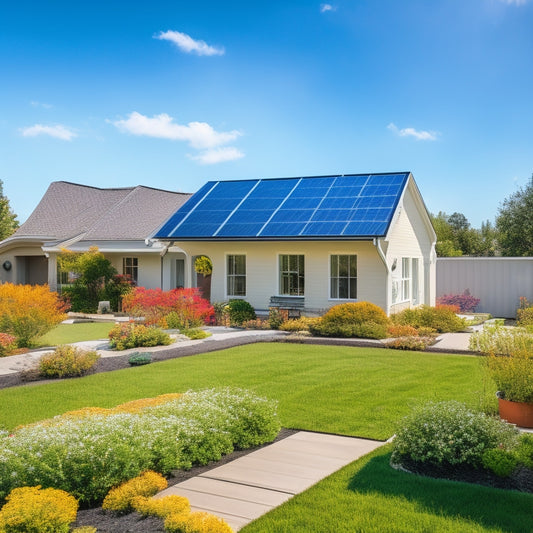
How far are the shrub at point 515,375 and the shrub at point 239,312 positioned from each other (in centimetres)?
1307

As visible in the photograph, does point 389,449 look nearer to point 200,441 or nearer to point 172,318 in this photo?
point 200,441

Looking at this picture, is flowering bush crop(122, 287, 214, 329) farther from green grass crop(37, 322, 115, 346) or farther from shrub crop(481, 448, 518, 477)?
shrub crop(481, 448, 518, 477)

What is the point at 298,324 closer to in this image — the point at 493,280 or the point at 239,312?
the point at 239,312

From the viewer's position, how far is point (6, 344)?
46.4 ft

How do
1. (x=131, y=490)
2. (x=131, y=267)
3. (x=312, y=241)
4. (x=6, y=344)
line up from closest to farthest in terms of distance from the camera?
(x=131, y=490) < (x=6, y=344) < (x=312, y=241) < (x=131, y=267)

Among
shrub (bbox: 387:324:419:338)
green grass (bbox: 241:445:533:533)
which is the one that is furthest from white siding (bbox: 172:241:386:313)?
green grass (bbox: 241:445:533:533)

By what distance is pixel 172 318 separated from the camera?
1820cm

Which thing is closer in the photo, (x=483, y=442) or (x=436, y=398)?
(x=483, y=442)

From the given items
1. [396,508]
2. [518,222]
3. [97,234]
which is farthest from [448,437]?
[518,222]

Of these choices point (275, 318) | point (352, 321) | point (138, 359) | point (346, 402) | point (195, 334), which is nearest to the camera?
point (346, 402)

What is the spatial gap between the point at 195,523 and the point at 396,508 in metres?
1.71

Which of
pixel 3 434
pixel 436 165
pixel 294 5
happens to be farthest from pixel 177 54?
pixel 436 165

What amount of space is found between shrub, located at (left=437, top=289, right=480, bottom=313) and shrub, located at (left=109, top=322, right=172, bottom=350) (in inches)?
542

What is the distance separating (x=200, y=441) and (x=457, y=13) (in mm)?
17940
